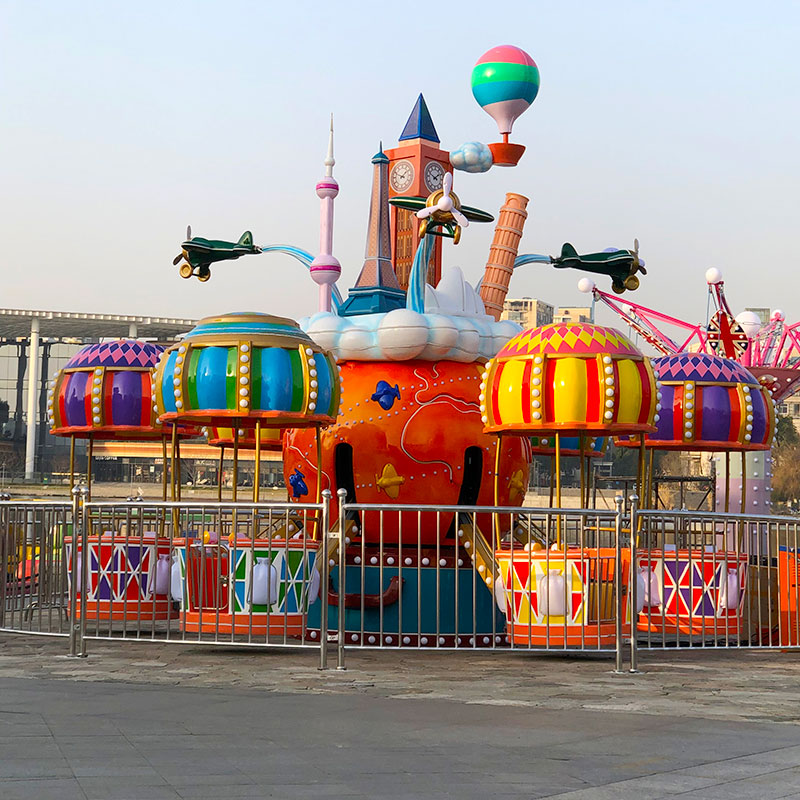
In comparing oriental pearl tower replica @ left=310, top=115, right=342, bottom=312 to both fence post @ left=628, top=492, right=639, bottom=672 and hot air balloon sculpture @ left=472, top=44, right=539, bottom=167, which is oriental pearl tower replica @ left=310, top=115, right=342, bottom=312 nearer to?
hot air balloon sculpture @ left=472, top=44, right=539, bottom=167

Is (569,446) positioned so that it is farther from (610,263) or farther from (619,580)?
(619,580)

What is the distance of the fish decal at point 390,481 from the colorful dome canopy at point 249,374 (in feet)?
4.00

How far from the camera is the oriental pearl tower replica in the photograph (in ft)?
45.3

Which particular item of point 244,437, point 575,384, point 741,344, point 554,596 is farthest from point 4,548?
point 741,344

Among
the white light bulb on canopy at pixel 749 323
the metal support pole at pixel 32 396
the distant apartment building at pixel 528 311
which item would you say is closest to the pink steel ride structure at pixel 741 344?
the white light bulb on canopy at pixel 749 323

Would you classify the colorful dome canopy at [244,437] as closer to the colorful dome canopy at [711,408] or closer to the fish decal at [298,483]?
the fish decal at [298,483]

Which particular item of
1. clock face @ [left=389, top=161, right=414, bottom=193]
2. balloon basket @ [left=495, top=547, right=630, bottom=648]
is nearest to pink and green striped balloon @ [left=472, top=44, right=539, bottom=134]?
clock face @ [left=389, top=161, right=414, bottom=193]

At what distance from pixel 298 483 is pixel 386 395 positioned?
56.9 inches

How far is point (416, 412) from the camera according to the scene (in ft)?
41.9

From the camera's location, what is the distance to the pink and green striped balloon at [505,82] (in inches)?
537

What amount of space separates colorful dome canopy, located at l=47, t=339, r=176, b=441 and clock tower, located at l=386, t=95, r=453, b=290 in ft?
10.6

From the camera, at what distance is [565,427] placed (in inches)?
441

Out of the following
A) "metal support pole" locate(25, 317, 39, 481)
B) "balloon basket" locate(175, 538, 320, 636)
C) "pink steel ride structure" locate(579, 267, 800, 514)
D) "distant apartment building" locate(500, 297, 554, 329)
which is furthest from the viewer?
"distant apartment building" locate(500, 297, 554, 329)

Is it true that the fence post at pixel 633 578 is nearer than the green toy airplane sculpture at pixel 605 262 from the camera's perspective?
Yes
